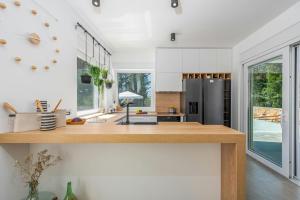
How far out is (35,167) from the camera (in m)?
1.66

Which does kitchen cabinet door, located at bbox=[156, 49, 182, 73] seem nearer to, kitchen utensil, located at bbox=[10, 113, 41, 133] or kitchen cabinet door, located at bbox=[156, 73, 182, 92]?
kitchen cabinet door, located at bbox=[156, 73, 182, 92]

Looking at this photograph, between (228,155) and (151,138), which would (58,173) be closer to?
(151,138)

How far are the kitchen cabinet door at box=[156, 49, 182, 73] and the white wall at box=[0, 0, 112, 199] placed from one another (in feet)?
8.80

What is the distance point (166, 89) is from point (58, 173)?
11.2 ft

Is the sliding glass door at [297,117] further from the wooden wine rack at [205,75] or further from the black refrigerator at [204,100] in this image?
the wooden wine rack at [205,75]

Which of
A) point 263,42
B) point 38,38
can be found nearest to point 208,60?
point 263,42

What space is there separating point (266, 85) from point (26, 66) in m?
3.90

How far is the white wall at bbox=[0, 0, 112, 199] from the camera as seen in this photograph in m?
1.44

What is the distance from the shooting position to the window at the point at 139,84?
5.39 m

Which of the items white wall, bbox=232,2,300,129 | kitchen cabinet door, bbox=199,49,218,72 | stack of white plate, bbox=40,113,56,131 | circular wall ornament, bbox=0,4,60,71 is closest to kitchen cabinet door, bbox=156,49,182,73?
kitchen cabinet door, bbox=199,49,218,72

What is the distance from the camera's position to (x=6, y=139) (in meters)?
1.38


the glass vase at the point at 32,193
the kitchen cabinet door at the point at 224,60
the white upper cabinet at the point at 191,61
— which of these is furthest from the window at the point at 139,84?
the glass vase at the point at 32,193

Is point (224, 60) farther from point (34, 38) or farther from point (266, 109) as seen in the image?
point (34, 38)

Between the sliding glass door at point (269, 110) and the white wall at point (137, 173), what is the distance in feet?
6.88
